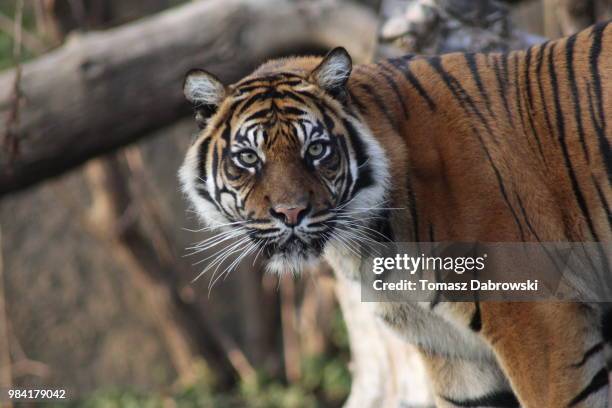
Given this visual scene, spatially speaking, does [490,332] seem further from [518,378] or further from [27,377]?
[27,377]

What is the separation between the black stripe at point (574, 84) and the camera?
267cm

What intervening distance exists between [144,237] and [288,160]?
3897 millimetres

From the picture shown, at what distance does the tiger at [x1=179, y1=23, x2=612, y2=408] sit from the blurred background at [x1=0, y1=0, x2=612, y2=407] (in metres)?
1.80

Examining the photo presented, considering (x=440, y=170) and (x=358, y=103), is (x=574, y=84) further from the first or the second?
(x=358, y=103)

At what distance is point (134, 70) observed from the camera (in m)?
4.43

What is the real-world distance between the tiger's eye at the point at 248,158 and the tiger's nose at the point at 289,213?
0.58 feet

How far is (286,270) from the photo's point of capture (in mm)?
2643

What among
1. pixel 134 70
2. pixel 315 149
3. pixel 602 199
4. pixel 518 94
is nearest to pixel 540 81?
pixel 518 94

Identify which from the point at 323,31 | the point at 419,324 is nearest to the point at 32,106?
the point at 323,31

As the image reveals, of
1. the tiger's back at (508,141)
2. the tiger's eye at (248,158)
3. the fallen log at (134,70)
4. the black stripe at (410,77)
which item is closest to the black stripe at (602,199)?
the tiger's back at (508,141)

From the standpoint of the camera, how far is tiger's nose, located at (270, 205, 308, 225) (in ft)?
8.04

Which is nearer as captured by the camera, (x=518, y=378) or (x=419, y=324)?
(x=518, y=378)

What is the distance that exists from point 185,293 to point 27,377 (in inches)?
52.9

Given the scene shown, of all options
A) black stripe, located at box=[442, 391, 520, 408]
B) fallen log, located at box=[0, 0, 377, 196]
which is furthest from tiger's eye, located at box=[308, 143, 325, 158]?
fallen log, located at box=[0, 0, 377, 196]
